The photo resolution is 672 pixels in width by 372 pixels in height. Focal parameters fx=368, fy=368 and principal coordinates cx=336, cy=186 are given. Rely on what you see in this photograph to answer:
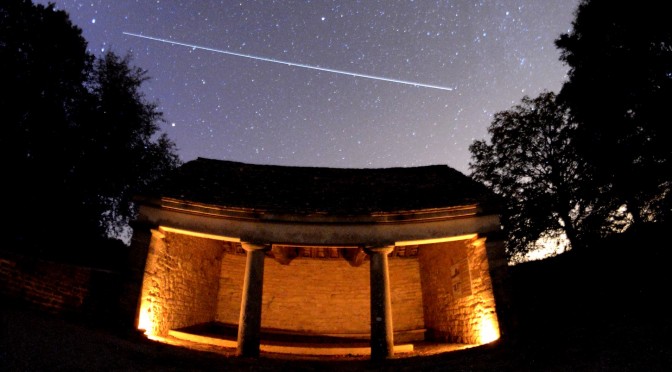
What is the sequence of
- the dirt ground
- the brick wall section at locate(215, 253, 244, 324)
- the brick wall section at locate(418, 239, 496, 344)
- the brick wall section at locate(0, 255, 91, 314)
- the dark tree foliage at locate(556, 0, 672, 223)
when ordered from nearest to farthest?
the dirt ground → the brick wall section at locate(0, 255, 91, 314) → the brick wall section at locate(418, 239, 496, 344) → the dark tree foliage at locate(556, 0, 672, 223) → the brick wall section at locate(215, 253, 244, 324)

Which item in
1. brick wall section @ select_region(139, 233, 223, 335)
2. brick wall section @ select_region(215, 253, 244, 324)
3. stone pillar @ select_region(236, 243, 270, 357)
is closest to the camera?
stone pillar @ select_region(236, 243, 270, 357)

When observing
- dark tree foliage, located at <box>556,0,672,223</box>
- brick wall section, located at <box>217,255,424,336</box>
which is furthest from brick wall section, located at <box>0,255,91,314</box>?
dark tree foliage, located at <box>556,0,672,223</box>

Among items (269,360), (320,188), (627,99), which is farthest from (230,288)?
(627,99)

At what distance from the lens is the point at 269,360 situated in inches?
354

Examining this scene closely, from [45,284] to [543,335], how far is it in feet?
37.0

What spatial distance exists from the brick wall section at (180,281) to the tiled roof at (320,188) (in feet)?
6.42

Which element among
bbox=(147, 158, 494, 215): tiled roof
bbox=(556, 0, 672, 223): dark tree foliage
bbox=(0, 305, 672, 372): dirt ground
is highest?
bbox=(556, 0, 672, 223): dark tree foliage

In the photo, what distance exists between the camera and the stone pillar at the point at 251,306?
985cm

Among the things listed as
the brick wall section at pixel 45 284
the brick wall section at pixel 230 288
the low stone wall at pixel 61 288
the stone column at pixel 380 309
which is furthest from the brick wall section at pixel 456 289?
the brick wall section at pixel 45 284

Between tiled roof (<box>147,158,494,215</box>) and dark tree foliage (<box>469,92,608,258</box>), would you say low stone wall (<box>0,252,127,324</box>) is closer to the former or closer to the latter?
tiled roof (<box>147,158,494,215</box>)

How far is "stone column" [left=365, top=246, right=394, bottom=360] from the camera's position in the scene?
10062 millimetres

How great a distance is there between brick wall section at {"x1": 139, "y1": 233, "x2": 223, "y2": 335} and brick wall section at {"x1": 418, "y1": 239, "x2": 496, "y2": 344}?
842 cm

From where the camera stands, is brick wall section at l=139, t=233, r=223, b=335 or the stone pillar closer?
the stone pillar

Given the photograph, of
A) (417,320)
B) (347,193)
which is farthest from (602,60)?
(417,320)
